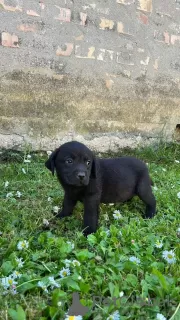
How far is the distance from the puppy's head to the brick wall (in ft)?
6.14

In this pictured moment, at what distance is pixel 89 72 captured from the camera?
5.20 meters

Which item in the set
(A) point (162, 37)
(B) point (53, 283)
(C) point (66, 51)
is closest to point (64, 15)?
(C) point (66, 51)

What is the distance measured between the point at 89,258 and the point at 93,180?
0.83 m

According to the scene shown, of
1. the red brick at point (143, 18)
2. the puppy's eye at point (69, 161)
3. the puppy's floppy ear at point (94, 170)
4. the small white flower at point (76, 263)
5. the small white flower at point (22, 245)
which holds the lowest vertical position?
the small white flower at point (22, 245)

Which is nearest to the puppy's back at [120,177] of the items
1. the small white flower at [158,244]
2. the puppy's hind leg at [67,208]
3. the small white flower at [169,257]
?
the puppy's hind leg at [67,208]

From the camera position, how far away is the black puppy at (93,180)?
2.93 m

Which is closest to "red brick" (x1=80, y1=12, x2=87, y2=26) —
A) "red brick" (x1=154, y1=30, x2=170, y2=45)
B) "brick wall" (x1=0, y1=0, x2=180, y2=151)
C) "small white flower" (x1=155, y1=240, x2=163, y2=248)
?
"brick wall" (x1=0, y1=0, x2=180, y2=151)

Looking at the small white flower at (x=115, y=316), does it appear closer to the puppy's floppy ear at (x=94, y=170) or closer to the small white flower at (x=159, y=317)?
the small white flower at (x=159, y=317)

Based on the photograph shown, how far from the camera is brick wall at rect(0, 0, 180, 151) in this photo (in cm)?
467

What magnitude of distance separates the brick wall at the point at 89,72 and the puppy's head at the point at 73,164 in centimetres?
187

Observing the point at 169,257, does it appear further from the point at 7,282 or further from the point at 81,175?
the point at 7,282

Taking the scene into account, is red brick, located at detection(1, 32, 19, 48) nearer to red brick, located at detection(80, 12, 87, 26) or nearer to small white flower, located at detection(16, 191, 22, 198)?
red brick, located at detection(80, 12, 87, 26)

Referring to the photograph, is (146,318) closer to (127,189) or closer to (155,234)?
(155,234)

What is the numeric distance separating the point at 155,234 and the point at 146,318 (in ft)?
3.74
